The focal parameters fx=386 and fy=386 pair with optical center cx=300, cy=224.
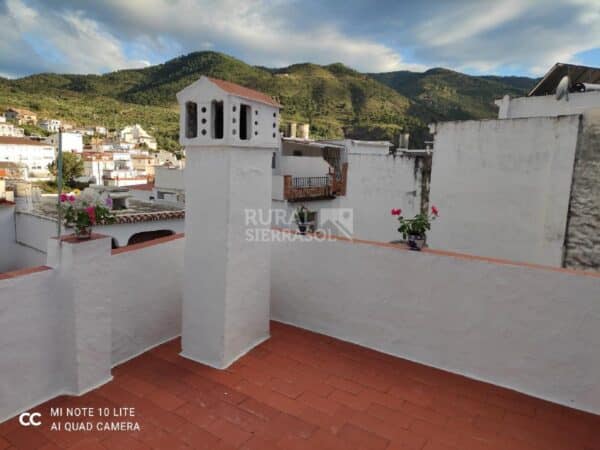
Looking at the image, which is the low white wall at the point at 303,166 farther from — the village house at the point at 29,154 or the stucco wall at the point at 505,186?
the village house at the point at 29,154

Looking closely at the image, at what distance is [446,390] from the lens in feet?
12.3

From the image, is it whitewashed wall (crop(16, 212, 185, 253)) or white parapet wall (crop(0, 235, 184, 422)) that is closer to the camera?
white parapet wall (crop(0, 235, 184, 422))

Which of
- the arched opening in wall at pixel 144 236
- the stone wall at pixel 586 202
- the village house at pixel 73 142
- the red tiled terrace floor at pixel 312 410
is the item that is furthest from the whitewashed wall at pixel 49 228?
the village house at pixel 73 142

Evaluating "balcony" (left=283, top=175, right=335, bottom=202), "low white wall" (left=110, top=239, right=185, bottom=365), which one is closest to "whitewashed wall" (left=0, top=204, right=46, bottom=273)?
"balcony" (left=283, top=175, right=335, bottom=202)

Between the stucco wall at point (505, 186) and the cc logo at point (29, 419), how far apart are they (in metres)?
6.38

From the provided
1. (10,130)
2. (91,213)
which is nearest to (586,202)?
(91,213)

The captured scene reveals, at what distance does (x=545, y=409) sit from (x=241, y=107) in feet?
13.1

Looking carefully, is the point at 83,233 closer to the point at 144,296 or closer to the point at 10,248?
the point at 144,296

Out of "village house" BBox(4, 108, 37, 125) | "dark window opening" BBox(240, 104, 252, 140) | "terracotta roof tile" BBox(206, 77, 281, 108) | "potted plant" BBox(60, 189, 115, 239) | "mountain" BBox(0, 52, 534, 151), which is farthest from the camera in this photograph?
"village house" BBox(4, 108, 37, 125)

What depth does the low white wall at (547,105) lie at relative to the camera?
22.0 ft

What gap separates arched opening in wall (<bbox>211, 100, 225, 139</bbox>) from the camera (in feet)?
12.2

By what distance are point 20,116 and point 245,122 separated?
57.1 m

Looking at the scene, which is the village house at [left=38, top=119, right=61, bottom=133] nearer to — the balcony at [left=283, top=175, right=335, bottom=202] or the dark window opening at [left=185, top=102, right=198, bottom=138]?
the balcony at [left=283, top=175, right=335, bottom=202]

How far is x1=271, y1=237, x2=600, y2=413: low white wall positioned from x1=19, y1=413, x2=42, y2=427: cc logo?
113 inches
